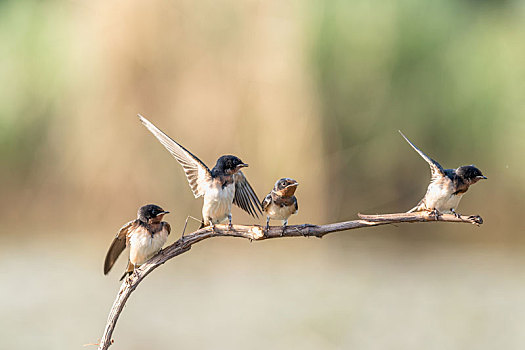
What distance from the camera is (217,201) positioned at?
95 cm

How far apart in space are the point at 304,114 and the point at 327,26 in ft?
1.94

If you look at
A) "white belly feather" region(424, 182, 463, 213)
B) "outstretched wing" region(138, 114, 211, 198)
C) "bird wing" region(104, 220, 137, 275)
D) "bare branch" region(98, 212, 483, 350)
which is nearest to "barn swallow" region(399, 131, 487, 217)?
"white belly feather" region(424, 182, 463, 213)

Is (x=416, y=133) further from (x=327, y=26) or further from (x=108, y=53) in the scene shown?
(x=108, y=53)

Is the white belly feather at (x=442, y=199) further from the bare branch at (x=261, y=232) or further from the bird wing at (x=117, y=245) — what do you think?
the bird wing at (x=117, y=245)

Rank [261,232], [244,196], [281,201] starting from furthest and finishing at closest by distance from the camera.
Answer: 1. [244,196]
2. [281,201]
3. [261,232]

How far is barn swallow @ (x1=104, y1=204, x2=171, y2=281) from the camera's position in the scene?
0.97 metres

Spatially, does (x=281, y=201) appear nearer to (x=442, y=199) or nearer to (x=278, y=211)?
(x=278, y=211)

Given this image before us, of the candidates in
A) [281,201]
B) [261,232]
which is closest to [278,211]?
[281,201]

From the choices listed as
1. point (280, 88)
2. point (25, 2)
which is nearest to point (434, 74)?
point (280, 88)

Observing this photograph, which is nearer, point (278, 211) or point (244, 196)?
point (278, 211)

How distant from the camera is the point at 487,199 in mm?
3520

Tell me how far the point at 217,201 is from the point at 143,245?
142 mm

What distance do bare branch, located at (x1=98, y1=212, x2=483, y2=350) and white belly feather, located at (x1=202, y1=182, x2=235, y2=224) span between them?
0.24 ft

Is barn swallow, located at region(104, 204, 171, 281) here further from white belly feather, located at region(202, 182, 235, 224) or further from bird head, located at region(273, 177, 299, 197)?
bird head, located at region(273, 177, 299, 197)
